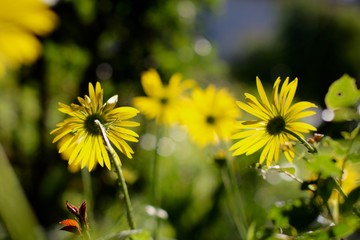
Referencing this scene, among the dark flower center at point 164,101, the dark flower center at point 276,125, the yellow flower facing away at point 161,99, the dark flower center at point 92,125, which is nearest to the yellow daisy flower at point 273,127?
the dark flower center at point 276,125

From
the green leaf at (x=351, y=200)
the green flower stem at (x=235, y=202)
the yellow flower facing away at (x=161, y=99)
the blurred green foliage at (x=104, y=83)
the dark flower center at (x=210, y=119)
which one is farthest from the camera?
the blurred green foliage at (x=104, y=83)

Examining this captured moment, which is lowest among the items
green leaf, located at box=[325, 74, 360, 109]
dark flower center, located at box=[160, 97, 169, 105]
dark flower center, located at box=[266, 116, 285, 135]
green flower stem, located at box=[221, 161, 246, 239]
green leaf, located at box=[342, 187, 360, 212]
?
green flower stem, located at box=[221, 161, 246, 239]

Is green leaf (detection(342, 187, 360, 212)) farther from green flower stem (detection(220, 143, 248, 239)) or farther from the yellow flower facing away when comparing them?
the yellow flower facing away

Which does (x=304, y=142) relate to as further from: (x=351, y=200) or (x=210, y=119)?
(x=210, y=119)

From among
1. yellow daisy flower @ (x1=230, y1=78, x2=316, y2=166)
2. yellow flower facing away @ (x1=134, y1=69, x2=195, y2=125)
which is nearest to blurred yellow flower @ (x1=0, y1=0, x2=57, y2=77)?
yellow daisy flower @ (x1=230, y1=78, x2=316, y2=166)

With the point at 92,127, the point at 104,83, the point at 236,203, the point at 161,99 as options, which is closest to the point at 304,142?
the point at 92,127

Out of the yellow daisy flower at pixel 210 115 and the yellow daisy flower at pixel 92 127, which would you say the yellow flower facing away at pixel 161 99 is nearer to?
the yellow daisy flower at pixel 210 115
